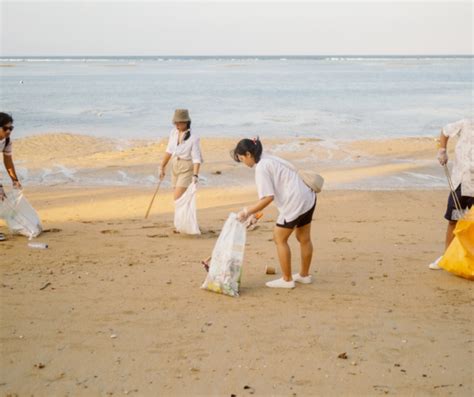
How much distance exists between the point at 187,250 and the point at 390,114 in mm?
20699

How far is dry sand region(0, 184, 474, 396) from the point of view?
154 inches

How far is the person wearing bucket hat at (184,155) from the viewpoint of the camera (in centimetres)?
780

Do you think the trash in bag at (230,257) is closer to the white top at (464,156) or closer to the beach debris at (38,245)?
the white top at (464,156)

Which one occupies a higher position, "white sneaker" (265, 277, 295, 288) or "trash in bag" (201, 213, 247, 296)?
"trash in bag" (201, 213, 247, 296)

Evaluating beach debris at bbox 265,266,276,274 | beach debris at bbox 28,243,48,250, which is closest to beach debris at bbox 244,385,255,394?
beach debris at bbox 265,266,276,274

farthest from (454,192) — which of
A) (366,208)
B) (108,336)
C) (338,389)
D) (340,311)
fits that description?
(366,208)

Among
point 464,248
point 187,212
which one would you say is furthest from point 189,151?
point 464,248

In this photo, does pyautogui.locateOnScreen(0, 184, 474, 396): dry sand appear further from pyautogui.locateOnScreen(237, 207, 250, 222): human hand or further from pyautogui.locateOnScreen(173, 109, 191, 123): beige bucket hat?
pyautogui.locateOnScreen(173, 109, 191, 123): beige bucket hat

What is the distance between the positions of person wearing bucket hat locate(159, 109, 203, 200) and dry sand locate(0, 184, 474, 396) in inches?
29.1

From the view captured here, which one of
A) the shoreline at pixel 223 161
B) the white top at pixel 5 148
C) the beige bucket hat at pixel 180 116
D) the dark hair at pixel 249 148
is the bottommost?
→ the shoreline at pixel 223 161

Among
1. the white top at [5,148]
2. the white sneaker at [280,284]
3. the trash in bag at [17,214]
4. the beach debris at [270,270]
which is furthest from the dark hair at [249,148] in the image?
the trash in bag at [17,214]

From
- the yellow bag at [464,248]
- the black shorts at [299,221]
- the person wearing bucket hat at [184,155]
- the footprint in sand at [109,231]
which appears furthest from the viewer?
the footprint in sand at [109,231]

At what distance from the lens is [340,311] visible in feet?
16.6

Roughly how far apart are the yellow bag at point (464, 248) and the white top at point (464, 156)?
0.24m
